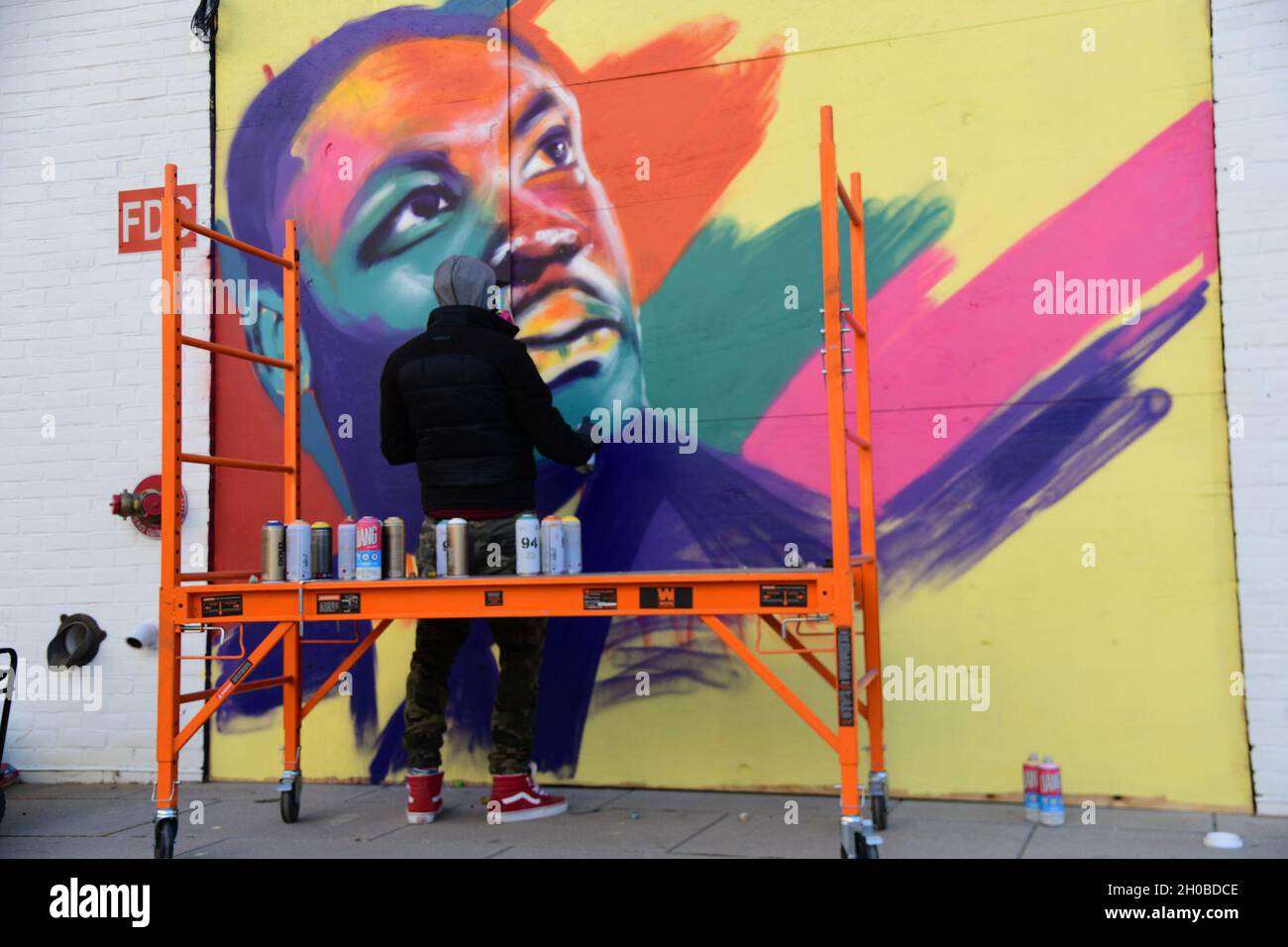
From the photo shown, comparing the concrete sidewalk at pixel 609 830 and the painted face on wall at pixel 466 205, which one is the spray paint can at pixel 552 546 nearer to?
the concrete sidewalk at pixel 609 830

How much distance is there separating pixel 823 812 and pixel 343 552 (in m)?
2.32

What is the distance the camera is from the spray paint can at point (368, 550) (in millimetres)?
4930

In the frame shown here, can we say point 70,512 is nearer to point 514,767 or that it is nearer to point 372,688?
point 372,688

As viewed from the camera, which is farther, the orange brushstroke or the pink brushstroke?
the orange brushstroke

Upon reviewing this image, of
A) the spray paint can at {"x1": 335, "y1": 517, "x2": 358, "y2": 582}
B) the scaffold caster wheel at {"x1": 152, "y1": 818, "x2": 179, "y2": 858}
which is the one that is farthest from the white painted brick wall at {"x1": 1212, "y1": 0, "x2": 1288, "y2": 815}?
the scaffold caster wheel at {"x1": 152, "y1": 818, "x2": 179, "y2": 858}

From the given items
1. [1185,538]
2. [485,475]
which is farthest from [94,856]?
[1185,538]

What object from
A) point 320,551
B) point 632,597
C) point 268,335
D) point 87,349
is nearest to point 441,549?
point 320,551

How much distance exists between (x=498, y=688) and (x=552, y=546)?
0.86 m

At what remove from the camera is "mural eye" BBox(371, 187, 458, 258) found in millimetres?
6219

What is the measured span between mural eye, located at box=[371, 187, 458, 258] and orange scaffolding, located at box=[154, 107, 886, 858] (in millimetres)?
873

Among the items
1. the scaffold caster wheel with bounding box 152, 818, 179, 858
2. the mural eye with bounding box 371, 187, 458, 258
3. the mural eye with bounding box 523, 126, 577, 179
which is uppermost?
the mural eye with bounding box 523, 126, 577, 179

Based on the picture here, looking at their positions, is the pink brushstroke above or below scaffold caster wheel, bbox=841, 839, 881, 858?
above

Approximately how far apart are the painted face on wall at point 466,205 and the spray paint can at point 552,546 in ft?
4.02

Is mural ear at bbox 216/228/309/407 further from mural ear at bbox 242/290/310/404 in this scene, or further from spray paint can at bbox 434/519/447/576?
spray paint can at bbox 434/519/447/576
